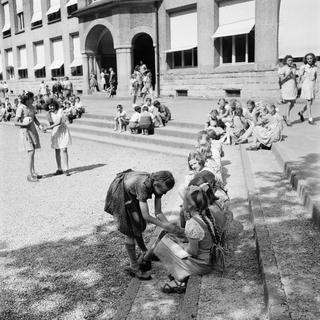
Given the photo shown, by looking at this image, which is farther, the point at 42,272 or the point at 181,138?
the point at 181,138

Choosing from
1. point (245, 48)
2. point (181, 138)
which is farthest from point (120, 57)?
point (181, 138)

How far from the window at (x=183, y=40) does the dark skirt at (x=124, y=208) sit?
17879mm

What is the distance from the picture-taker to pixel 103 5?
23234mm

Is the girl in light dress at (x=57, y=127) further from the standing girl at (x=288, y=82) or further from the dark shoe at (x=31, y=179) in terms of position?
the standing girl at (x=288, y=82)

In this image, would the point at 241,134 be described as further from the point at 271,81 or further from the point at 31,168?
the point at 271,81

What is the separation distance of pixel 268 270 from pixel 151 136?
9.71m

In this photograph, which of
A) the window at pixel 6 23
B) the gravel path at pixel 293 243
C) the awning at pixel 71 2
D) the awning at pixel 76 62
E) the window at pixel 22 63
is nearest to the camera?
the gravel path at pixel 293 243

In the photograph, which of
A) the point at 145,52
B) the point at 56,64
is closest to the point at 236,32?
the point at 145,52

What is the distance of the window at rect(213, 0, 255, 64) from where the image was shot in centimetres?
1859

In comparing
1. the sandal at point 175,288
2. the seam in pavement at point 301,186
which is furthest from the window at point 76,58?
the sandal at point 175,288

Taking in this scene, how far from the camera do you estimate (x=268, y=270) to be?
12.3 ft

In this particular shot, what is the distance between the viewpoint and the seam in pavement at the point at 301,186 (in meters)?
4.96

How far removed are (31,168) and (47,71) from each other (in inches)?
971

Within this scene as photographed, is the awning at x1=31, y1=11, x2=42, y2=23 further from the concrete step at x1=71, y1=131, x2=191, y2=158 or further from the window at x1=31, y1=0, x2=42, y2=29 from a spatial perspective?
the concrete step at x1=71, y1=131, x2=191, y2=158
